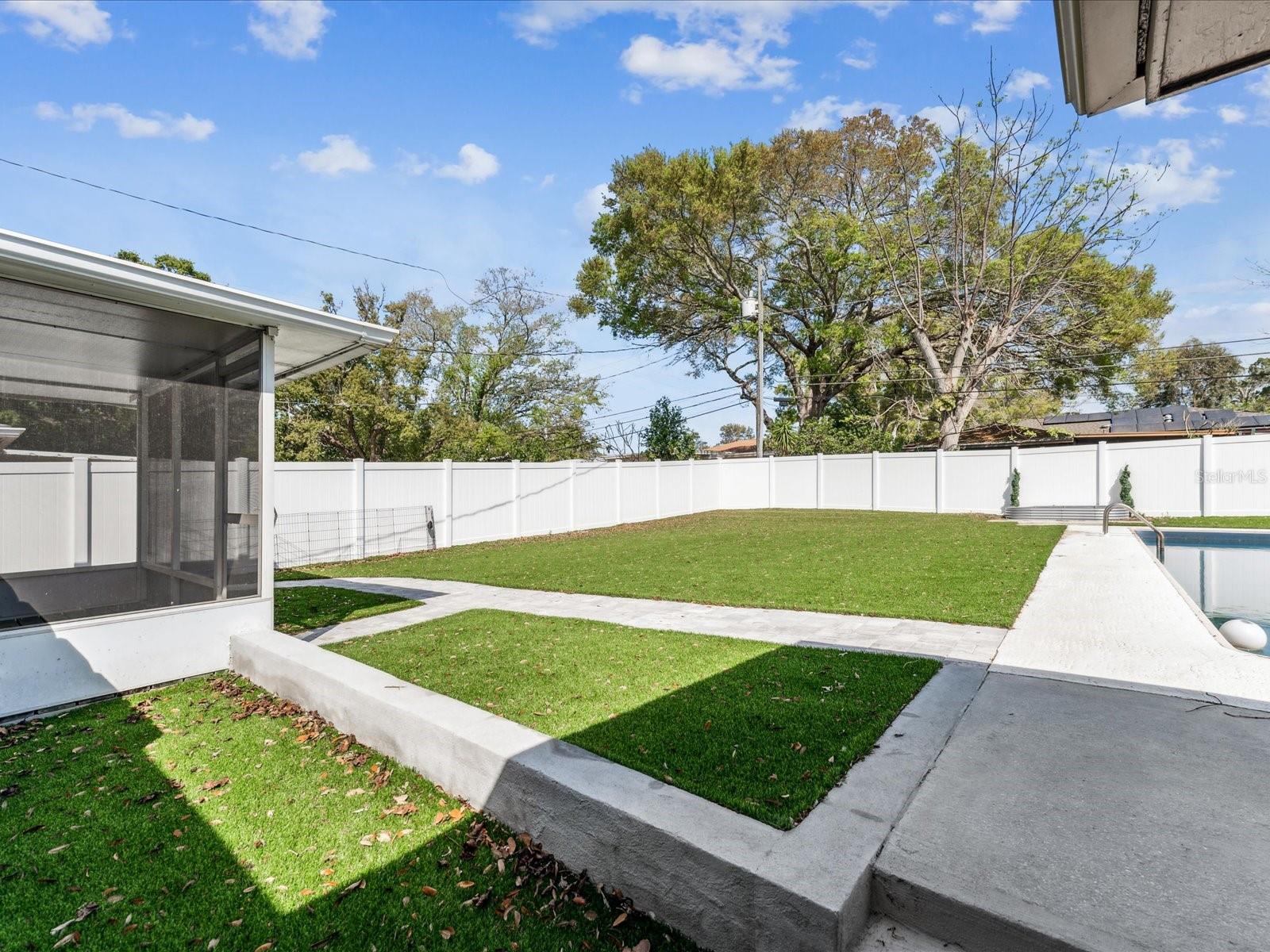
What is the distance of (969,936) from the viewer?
63.8 inches

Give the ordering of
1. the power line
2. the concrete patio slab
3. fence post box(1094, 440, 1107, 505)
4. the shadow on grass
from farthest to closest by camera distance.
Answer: fence post box(1094, 440, 1107, 505), the power line, the shadow on grass, the concrete patio slab

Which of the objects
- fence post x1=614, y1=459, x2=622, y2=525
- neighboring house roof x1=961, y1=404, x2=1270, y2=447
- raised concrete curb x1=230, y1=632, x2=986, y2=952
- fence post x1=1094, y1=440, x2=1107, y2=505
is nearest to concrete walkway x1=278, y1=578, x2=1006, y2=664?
raised concrete curb x1=230, y1=632, x2=986, y2=952

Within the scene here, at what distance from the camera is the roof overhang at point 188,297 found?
3.37 metres

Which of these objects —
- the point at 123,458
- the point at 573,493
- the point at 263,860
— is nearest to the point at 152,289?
the point at 123,458

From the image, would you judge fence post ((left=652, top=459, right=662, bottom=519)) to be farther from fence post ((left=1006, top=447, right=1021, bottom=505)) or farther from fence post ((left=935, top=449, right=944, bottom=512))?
fence post ((left=1006, top=447, right=1021, bottom=505))

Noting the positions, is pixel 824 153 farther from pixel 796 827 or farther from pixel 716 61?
pixel 796 827

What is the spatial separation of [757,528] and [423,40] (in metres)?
11.5

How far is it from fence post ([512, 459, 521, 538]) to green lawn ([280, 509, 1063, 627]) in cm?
45

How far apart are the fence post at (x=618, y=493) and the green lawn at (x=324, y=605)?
875 cm

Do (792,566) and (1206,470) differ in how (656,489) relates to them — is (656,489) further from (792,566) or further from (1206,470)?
(1206,470)

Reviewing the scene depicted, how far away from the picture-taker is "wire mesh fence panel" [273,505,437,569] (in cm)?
957

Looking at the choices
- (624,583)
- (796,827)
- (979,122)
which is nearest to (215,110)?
(624,583)

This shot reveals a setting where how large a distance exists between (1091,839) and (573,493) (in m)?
12.8

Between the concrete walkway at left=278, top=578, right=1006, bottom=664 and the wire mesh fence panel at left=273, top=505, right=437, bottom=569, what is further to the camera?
the wire mesh fence panel at left=273, top=505, right=437, bottom=569
